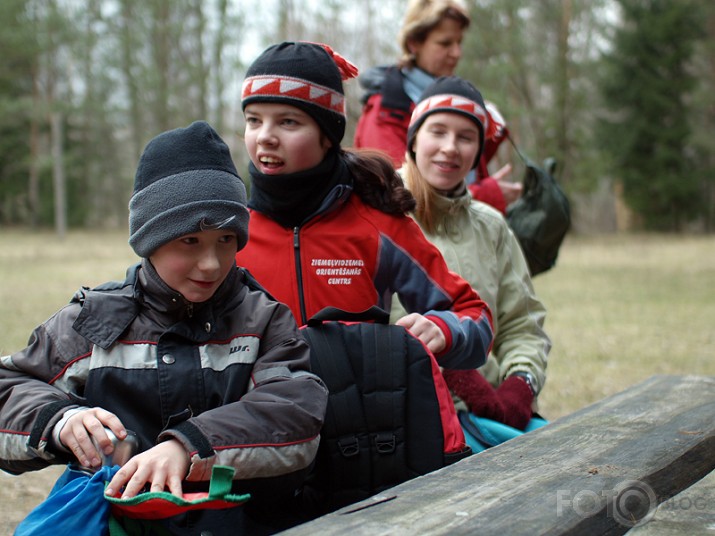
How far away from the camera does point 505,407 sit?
3045 millimetres

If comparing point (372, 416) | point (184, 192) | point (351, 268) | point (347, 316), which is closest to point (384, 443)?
point (372, 416)

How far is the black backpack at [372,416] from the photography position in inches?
85.1

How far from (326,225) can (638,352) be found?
19.3 feet

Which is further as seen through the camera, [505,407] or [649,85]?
[649,85]

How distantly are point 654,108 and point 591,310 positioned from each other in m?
18.9

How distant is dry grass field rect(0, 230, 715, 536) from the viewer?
21.2 ft

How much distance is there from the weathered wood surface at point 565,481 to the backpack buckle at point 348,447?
28cm

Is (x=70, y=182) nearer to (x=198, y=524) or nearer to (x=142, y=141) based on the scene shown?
(x=142, y=141)

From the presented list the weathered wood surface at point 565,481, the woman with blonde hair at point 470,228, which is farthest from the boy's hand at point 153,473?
the woman with blonde hair at point 470,228

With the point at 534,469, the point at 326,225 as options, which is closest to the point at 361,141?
the point at 326,225

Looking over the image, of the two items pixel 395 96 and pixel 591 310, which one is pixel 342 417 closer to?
pixel 395 96

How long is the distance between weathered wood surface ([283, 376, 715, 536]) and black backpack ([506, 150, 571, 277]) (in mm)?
1644

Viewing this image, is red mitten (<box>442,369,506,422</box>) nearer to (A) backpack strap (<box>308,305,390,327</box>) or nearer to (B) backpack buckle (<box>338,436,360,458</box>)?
(A) backpack strap (<box>308,305,390,327</box>)

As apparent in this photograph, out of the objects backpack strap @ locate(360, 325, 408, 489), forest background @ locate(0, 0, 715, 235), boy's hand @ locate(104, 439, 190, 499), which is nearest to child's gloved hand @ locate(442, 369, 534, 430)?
backpack strap @ locate(360, 325, 408, 489)
